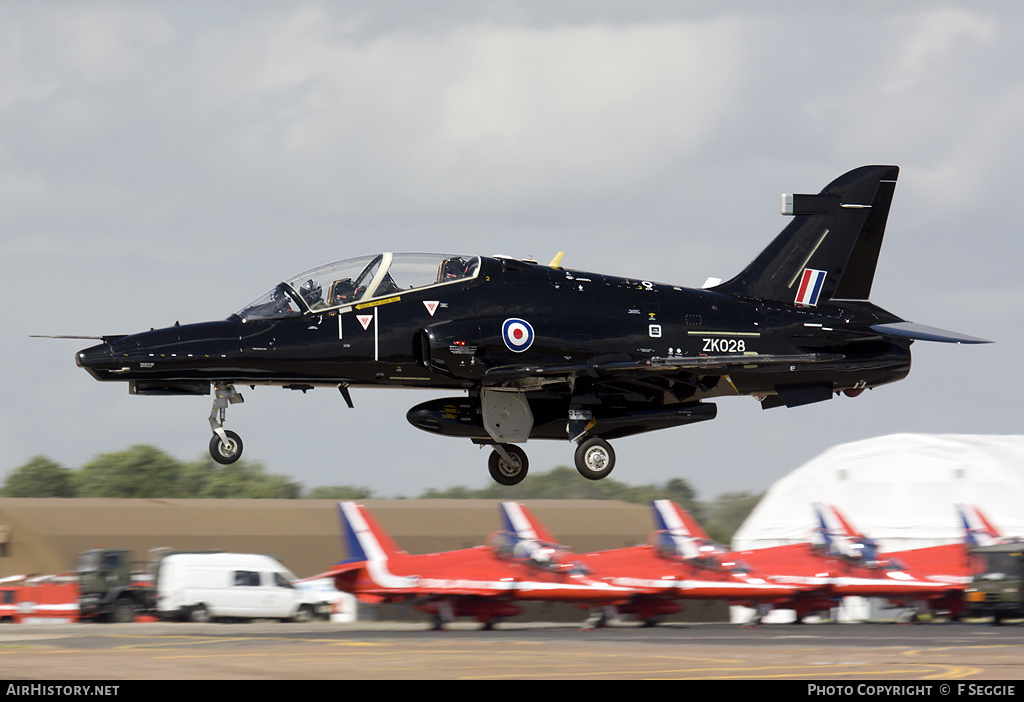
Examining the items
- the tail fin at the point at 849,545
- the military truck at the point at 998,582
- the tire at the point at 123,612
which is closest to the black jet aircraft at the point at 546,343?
the military truck at the point at 998,582

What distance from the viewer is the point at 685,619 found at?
5441 centimetres

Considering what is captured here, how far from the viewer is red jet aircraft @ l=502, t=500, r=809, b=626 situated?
45875 millimetres

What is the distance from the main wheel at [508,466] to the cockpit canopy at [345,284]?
164 inches

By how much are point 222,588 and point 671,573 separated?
604 inches

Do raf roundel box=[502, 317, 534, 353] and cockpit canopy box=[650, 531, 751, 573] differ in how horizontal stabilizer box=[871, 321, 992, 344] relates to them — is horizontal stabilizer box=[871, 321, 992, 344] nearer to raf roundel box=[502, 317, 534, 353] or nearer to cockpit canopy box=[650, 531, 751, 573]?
raf roundel box=[502, 317, 534, 353]

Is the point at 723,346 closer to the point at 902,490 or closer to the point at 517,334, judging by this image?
the point at 517,334

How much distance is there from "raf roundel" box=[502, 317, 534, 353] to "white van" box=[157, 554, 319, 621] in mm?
21733

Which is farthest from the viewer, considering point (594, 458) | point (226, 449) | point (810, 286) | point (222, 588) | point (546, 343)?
point (222, 588)

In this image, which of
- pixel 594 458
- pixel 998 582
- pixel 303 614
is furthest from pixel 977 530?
pixel 594 458

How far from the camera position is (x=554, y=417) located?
1059 inches

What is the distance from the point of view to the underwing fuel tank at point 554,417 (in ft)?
87.1

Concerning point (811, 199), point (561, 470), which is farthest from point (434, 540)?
point (561, 470)

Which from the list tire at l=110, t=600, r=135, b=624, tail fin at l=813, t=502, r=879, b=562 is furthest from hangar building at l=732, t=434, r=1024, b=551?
tire at l=110, t=600, r=135, b=624

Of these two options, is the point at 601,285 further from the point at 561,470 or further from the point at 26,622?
the point at 561,470
